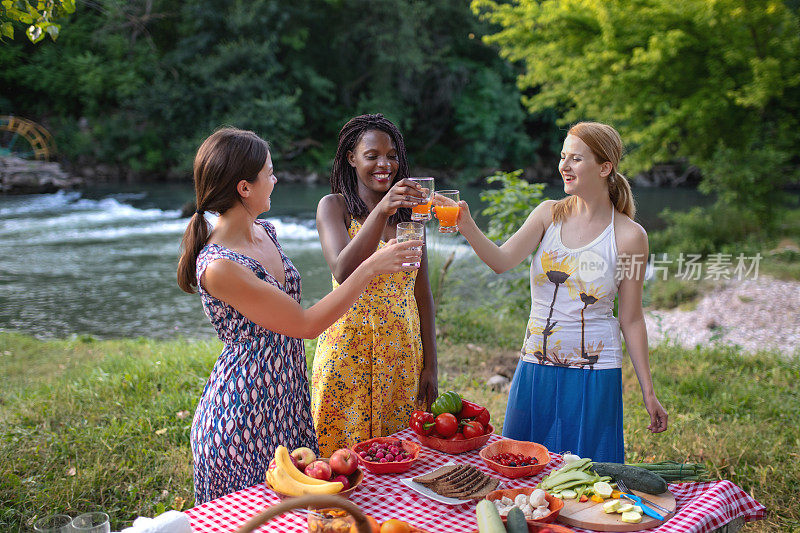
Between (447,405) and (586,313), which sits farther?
(586,313)

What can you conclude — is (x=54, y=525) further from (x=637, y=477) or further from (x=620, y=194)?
(x=620, y=194)

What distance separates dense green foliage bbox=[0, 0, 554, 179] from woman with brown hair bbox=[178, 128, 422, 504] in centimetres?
2151

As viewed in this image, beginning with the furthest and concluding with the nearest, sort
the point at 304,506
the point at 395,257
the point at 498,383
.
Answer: the point at 498,383 < the point at 395,257 < the point at 304,506

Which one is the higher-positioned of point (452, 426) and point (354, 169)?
point (354, 169)

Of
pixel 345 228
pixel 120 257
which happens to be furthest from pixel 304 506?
pixel 120 257

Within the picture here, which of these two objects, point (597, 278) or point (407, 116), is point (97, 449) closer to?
point (597, 278)

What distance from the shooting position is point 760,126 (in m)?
12.9

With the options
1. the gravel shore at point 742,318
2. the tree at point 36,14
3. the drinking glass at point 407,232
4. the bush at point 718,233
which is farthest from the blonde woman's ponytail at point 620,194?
the bush at point 718,233

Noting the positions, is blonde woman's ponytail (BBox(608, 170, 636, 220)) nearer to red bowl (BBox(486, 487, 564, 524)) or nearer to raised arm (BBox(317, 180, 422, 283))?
raised arm (BBox(317, 180, 422, 283))

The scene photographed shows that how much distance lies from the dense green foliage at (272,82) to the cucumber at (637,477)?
22289 millimetres

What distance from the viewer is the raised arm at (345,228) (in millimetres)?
2545

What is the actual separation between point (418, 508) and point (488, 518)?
0.30m

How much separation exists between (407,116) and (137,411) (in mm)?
22879

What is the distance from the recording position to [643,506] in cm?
208
